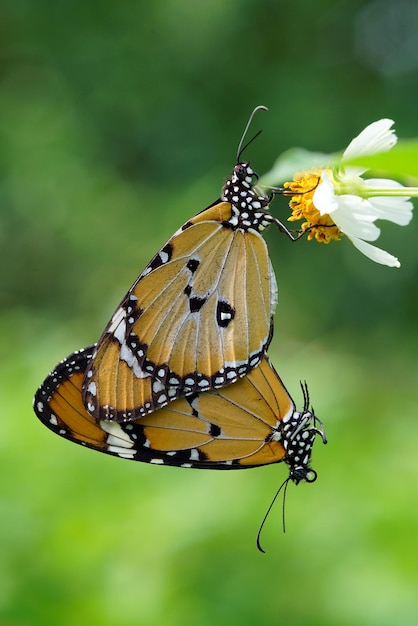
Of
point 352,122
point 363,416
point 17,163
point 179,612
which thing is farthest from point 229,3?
point 179,612

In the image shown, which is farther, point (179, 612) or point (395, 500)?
point (395, 500)

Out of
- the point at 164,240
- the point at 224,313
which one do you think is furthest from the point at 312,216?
the point at 164,240

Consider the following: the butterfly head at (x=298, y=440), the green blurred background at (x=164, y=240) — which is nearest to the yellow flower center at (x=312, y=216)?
the butterfly head at (x=298, y=440)

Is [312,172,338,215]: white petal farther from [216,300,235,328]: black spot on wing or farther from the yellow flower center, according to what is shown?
[216,300,235,328]: black spot on wing

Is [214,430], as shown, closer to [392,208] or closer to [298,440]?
[298,440]

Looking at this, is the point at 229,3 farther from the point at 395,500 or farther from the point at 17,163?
the point at 395,500

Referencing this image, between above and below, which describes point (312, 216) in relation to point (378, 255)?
above

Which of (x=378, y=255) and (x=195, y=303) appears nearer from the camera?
(x=378, y=255)
